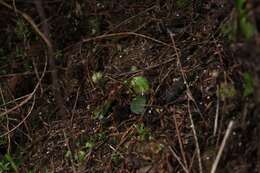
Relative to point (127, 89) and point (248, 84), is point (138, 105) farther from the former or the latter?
point (248, 84)

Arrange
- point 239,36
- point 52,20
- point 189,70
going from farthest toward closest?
point 52,20
point 189,70
point 239,36

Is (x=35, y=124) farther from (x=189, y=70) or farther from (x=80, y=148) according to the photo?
(x=189, y=70)

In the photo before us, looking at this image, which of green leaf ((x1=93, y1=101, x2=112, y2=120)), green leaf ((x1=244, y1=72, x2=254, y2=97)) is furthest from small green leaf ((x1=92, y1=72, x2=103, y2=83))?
green leaf ((x1=244, y1=72, x2=254, y2=97))

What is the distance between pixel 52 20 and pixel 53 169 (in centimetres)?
93

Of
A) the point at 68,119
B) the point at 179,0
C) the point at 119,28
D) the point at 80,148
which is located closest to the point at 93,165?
the point at 80,148

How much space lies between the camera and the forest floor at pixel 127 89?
2.17 m

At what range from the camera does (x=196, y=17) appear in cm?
268

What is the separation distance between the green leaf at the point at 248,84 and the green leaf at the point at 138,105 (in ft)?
1.94

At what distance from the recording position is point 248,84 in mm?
2029

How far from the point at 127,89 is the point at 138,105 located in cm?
14

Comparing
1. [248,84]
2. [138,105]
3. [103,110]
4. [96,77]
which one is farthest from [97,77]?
[248,84]

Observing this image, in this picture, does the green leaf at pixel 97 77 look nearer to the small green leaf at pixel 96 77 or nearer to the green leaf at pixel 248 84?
the small green leaf at pixel 96 77

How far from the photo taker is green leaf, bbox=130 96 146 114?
2494 millimetres

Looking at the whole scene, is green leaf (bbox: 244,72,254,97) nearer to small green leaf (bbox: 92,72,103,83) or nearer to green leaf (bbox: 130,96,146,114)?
green leaf (bbox: 130,96,146,114)
